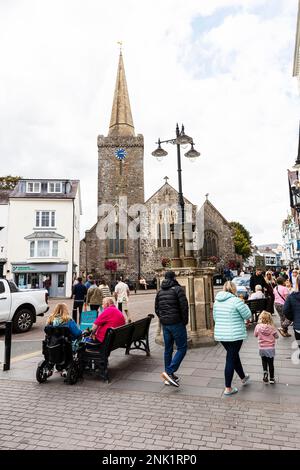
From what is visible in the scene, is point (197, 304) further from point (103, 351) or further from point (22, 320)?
point (22, 320)

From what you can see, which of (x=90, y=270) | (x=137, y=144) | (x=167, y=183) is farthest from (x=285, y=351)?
(x=137, y=144)

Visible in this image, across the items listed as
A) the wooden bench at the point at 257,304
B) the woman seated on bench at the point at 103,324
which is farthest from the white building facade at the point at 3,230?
the woman seated on bench at the point at 103,324

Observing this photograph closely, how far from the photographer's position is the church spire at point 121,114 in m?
46.8

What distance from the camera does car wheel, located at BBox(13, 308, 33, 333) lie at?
11.0 m

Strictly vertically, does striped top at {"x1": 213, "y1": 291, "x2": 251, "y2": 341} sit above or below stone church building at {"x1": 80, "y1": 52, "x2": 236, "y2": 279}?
below

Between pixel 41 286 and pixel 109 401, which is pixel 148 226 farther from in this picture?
pixel 109 401

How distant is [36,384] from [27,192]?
28.5 meters

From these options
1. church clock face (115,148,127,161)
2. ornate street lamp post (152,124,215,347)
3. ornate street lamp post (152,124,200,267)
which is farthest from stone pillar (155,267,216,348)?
church clock face (115,148,127,161)

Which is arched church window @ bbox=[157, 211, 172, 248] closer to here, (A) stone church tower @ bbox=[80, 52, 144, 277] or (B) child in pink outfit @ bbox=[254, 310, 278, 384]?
(A) stone church tower @ bbox=[80, 52, 144, 277]

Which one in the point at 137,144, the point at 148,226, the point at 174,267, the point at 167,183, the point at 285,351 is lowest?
the point at 285,351

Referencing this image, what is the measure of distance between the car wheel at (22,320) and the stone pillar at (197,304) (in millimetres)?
5448

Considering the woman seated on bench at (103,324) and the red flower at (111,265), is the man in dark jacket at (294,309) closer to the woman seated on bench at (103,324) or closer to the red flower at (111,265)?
the woman seated on bench at (103,324)

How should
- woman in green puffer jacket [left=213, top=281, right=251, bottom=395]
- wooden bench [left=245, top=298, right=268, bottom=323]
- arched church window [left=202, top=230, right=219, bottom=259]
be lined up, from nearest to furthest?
woman in green puffer jacket [left=213, top=281, right=251, bottom=395], wooden bench [left=245, top=298, right=268, bottom=323], arched church window [left=202, top=230, right=219, bottom=259]

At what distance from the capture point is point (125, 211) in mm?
42531
